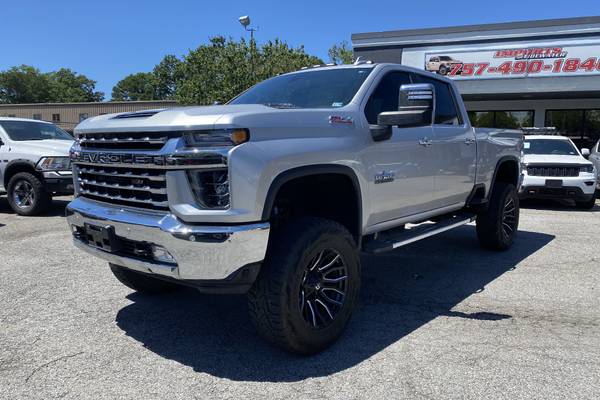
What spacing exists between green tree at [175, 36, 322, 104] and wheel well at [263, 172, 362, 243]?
2084 centimetres

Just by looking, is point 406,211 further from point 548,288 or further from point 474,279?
point 548,288

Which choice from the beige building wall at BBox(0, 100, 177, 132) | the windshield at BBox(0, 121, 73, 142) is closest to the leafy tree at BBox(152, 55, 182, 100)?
the beige building wall at BBox(0, 100, 177, 132)

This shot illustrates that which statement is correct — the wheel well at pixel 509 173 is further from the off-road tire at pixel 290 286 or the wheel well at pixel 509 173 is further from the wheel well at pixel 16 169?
the wheel well at pixel 16 169

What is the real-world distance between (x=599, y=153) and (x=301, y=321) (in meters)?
11.2

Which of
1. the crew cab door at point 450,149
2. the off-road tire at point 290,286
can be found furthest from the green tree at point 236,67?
the off-road tire at point 290,286

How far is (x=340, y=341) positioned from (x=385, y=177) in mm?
1280

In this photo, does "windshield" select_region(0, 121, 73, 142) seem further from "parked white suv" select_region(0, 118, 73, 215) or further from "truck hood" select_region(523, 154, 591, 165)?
"truck hood" select_region(523, 154, 591, 165)

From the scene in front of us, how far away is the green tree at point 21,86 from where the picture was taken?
77062 millimetres

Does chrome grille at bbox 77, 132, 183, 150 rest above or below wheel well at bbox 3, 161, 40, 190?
above

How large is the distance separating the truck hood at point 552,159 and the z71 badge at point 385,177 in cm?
739

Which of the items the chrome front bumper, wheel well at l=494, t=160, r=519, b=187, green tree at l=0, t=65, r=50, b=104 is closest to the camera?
the chrome front bumper

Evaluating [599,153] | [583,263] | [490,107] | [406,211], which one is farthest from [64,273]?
[490,107]

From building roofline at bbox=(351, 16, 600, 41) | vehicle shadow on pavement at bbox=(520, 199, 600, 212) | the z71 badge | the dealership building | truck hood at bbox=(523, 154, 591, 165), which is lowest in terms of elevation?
vehicle shadow on pavement at bbox=(520, 199, 600, 212)

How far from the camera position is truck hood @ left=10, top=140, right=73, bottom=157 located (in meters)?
8.77
